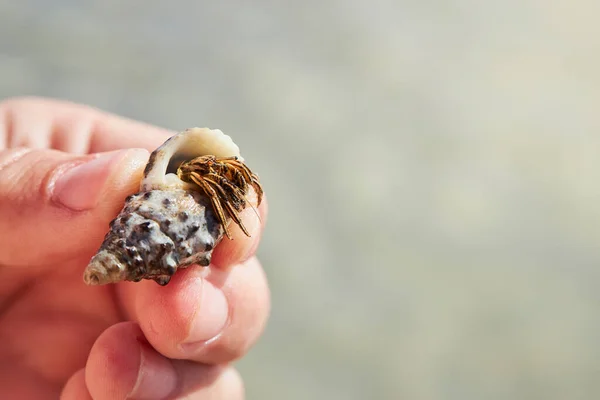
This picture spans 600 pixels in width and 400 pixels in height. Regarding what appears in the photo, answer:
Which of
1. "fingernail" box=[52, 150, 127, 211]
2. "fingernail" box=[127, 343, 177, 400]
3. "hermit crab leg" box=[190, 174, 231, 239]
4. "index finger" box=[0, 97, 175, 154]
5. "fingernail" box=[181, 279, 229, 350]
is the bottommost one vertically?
"fingernail" box=[127, 343, 177, 400]

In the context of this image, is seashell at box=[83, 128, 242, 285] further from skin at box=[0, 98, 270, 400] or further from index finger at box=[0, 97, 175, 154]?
index finger at box=[0, 97, 175, 154]

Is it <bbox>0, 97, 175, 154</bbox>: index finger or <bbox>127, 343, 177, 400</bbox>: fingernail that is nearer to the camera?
<bbox>127, 343, 177, 400</bbox>: fingernail

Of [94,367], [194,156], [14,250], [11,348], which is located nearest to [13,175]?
[14,250]

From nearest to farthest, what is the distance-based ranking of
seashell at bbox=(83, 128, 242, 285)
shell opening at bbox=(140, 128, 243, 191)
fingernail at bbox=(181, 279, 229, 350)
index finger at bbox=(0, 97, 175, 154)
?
1. seashell at bbox=(83, 128, 242, 285)
2. shell opening at bbox=(140, 128, 243, 191)
3. fingernail at bbox=(181, 279, 229, 350)
4. index finger at bbox=(0, 97, 175, 154)

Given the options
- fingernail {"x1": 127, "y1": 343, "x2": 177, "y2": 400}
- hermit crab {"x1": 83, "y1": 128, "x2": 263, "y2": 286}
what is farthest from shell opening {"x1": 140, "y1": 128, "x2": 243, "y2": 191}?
fingernail {"x1": 127, "y1": 343, "x2": 177, "y2": 400}

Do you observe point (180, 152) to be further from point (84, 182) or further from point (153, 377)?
point (153, 377)

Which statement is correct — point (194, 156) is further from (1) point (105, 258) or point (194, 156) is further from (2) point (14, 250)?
(2) point (14, 250)
